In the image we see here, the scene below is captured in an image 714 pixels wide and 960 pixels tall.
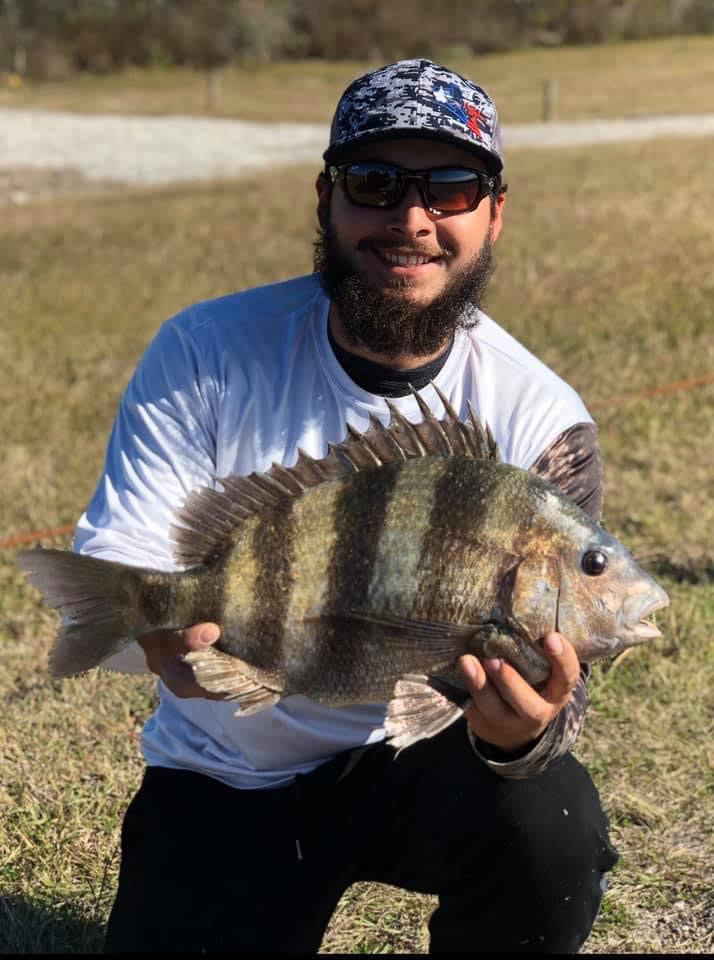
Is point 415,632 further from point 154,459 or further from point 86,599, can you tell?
point 154,459

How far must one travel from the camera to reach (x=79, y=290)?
10516mm

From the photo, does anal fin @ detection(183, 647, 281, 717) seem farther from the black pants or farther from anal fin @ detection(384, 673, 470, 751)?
the black pants

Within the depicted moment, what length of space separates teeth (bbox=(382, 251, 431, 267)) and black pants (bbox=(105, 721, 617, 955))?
1.03 m

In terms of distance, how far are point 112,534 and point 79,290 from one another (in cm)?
846

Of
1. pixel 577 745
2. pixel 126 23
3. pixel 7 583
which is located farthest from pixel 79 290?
pixel 126 23

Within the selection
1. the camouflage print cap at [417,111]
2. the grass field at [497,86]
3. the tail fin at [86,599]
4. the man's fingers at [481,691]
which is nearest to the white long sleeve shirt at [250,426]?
the tail fin at [86,599]

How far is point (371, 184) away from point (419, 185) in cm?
11

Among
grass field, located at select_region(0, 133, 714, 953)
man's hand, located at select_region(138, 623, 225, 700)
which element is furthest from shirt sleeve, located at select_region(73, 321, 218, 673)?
grass field, located at select_region(0, 133, 714, 953)

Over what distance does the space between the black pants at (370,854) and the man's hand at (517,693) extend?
1.12 feet

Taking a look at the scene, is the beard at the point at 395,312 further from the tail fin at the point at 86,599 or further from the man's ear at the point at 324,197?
the tail fin at the point at 86,599

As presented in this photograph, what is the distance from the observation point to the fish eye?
2.00 meters

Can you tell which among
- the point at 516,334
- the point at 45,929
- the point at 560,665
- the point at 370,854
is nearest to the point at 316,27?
the point at 516,334

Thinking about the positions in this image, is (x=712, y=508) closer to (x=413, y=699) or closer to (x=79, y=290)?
(x=413, y=699)

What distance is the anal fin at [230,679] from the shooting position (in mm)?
2141
